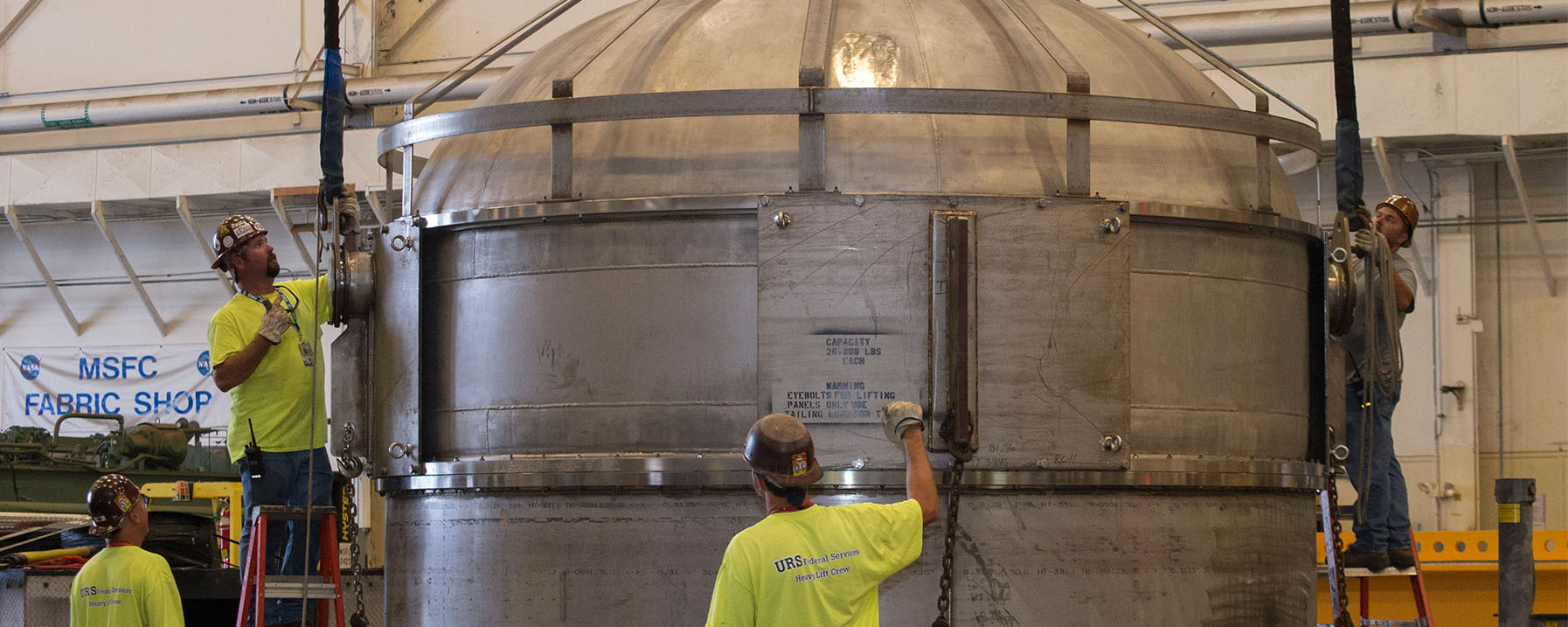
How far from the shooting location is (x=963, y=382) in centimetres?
600

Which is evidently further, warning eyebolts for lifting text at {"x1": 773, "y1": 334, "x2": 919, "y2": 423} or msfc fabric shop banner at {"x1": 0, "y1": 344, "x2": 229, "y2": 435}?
msfc fabric shop banner at {"x1": 0, "y1": 344, "x2": 229, "y2": 435}

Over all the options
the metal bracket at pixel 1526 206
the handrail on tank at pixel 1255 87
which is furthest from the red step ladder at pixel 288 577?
the metal bracket at pixel 1526 206

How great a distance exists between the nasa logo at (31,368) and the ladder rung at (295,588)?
16539mm

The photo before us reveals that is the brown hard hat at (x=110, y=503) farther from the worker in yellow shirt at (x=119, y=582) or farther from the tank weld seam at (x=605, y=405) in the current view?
Answer: the tank weld seam at (x=605, y=405)

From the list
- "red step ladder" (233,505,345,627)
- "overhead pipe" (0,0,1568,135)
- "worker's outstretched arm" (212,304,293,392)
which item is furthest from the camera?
"overhead pipe" (0,0,1568,135)

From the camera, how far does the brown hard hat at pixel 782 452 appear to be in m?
4.59

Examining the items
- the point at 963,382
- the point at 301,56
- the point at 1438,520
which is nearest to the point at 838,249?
the point at 963,382

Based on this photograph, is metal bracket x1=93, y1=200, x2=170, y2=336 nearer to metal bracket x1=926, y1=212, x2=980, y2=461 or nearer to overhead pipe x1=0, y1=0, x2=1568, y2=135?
overhead pipe x1=0, y1=0, x2=1568, y2=135

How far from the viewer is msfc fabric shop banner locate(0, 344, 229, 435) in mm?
20828

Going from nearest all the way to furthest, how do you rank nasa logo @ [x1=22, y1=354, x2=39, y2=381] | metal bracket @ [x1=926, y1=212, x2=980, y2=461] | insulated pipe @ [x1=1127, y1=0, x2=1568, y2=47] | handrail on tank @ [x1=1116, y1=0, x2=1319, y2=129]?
metal bracket @ [x1=926, y1=212, x2=980, y2=461]
handrail on tank @ [x1=1116, y1=0, x2=1319, y2=129]
insulated pipe @ [x1=1127, y1=0, x2=1568, y2=47]
nasa logo @ [x1=22, y1=354, x2=39, y2=381]

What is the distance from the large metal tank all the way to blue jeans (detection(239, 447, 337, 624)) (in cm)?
73

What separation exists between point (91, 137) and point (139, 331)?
2803mm

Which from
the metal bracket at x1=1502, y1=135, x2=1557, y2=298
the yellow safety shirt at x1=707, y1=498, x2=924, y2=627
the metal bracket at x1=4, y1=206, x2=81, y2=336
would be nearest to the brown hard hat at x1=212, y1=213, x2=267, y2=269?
the yellow safety shirt at x1=707, y1=498, x2=924, y2=627

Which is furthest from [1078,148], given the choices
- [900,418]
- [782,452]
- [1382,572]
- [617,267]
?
[1382,572]
